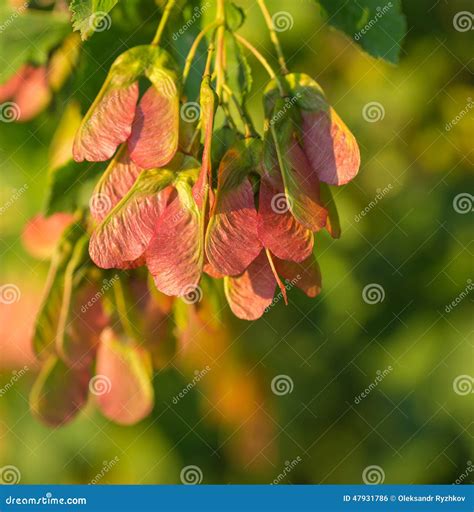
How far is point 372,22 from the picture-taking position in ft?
3.89

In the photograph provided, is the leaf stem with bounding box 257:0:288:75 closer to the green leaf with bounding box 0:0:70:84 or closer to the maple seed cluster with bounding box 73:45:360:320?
the maple seed cluster with bounding box 73:45:360:320

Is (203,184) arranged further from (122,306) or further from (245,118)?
(122,306)

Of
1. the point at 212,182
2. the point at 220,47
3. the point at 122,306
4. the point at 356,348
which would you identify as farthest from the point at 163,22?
the point at 356,348

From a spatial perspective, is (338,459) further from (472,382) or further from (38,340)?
(38,340)

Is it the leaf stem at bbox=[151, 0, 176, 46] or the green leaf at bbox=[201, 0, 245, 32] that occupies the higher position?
the green leaf at bbox=[201, 0, 245, 32]

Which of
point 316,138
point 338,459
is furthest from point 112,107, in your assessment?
point 338,459

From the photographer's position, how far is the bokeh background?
1408mm

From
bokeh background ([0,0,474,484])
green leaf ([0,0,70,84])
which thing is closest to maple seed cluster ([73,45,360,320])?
green leaf ([0,0,70,84])

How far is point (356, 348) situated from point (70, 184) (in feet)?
1.83

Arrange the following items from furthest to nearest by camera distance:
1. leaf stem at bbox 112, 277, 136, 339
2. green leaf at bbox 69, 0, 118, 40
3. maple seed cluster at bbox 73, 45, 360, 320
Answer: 1. leaf stem at bbox 112, 277, 136, 339
2. green leaf at bbox 69, 0, 118, 40
3. maple seed cluster at bbox 73, 45, 360, 320

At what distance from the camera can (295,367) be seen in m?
1.47

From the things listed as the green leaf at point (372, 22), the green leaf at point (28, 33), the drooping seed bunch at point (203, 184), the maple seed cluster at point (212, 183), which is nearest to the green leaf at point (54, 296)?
the drooping seed bunch at point (203, 184)

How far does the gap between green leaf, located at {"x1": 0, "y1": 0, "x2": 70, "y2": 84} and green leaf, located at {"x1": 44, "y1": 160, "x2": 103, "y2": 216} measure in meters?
0.18

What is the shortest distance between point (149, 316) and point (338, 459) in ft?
1.84
